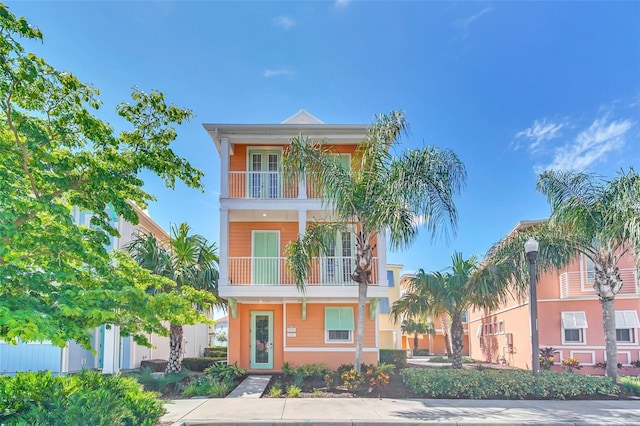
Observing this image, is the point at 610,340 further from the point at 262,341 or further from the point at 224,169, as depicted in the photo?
the point at 224,169

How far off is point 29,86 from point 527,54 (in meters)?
13.7

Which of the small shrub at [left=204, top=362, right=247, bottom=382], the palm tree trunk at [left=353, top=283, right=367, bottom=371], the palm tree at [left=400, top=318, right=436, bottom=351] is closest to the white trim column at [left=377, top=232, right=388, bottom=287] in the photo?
the palm tree trunk at [left=353, top=283, right=367, bottom=371]

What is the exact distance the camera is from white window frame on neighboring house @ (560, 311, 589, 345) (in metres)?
19.6

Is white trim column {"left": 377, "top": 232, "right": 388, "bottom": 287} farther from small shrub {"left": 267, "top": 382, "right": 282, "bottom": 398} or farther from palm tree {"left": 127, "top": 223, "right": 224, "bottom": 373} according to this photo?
palm tree {"left": 127, "top": 223, "right": 224, "bottom": 373}

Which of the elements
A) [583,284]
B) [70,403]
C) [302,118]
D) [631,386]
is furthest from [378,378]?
[583,284]

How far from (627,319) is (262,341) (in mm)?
15974

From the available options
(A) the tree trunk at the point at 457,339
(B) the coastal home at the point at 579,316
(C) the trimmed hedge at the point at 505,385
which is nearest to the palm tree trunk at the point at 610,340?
(C) the trimmed hedge at the point at 505,385

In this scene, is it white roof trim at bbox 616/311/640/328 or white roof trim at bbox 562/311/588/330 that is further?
white roof trim at bbox 562/311/588/330

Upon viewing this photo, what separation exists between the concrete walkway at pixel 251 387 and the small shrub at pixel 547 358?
1191cm

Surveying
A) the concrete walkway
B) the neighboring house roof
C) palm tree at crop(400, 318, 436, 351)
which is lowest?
palm tree at crop(400, 318, 436, 351)

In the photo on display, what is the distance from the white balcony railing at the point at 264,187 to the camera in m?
16.1

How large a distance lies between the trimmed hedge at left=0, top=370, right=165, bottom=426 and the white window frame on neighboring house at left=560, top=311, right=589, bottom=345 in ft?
61.9

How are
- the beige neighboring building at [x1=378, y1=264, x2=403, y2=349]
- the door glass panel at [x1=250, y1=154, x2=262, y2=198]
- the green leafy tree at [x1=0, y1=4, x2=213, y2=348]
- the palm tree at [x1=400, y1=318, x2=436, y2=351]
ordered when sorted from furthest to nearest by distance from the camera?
the palm tree at [x1=400, y1=318, x2=436, y2=351], the beige neighboring building at [x1=378, y1=264, x2=403, y2=349], the door glass panel at [x1=250, y1=154, x2=262, y2=198], the green leafy tree at [x1=0, y1=4, x2=213, y2=348]

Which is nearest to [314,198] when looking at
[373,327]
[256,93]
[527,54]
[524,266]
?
[256,93]
